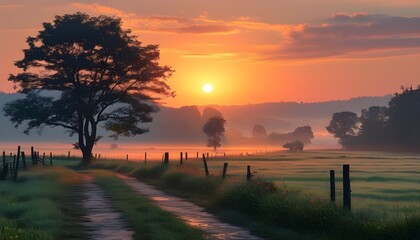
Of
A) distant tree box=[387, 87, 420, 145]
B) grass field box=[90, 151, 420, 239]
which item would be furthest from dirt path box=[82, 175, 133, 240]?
distant tree box=[387, 87, 420, 145]

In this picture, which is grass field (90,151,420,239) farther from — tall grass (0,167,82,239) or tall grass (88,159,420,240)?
tall grass (0,167,82,239)

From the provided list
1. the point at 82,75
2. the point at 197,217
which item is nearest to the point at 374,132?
the point at 82,75

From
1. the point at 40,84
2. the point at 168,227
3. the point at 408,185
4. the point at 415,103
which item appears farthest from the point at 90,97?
the point at 415,103

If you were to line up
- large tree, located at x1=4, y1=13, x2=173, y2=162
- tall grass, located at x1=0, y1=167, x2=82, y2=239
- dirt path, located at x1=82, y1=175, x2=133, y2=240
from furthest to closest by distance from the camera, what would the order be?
large tree, located at x1=4, y1=13, x2=173, y2=162, dirt path, located at x1=82, y1=175, x2=133, y2=240, tall grass, located at x1=0, y1=167, x2=82, y2=239

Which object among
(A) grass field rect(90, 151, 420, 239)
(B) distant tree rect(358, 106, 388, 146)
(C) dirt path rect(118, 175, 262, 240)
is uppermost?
(B) distant tree rect(358, 106, 388, 146)

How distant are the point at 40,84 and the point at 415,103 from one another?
8492cm

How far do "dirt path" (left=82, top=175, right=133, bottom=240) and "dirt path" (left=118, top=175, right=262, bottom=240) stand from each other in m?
2.53

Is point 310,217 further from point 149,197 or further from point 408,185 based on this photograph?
point 408,185

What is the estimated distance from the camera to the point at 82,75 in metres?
82.3

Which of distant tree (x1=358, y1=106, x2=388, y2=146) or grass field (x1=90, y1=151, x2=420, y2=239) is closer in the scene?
grass field (x1=90, y1=151, x2=420, y2=239)

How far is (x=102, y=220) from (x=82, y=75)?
195 feet

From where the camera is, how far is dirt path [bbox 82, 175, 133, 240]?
2106 cm

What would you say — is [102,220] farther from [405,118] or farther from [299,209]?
[405,118]

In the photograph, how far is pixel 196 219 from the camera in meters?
25.7
